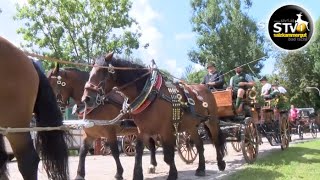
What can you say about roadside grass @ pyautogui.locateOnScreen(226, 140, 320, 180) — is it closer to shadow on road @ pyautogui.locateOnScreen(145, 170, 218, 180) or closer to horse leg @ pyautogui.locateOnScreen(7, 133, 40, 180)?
shadow on road @ pyautogui.locateOnScreen(145, 170, 218, 180)

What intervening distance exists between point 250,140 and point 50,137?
6.19 meters

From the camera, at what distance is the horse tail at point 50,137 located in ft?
15.4

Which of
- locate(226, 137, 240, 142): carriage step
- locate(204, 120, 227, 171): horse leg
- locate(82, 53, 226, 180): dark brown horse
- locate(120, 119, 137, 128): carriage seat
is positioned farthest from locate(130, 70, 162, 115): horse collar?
locate(226, 137, 240, 142): carriage step

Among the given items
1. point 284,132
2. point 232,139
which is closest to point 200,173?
point 232,139

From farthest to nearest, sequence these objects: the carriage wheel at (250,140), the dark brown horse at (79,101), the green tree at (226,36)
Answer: the green tree at (226,36)
the carriage wheel at (250,140)
the dark brown horse at (79,101)

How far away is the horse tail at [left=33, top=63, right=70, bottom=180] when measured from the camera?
4.71 metres

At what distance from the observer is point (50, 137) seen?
15.8ft

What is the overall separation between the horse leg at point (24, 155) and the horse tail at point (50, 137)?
325 mm

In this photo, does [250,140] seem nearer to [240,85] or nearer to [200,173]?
[240,85]

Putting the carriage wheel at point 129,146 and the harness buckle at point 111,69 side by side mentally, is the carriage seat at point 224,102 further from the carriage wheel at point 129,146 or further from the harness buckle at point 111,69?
the carriage wheel at point 129,146

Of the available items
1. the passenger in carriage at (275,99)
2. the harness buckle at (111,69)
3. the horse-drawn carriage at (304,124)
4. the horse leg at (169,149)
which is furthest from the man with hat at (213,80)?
the horse-drawn carriage at (304,124)

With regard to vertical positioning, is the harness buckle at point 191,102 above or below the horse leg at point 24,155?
above

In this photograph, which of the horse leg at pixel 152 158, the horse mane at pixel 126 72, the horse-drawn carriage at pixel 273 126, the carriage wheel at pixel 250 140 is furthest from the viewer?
the horse-drawn carriage at pixel 273 126

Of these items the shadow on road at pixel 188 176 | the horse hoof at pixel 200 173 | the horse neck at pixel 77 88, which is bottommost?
the shadow on road at pixel 188 176
